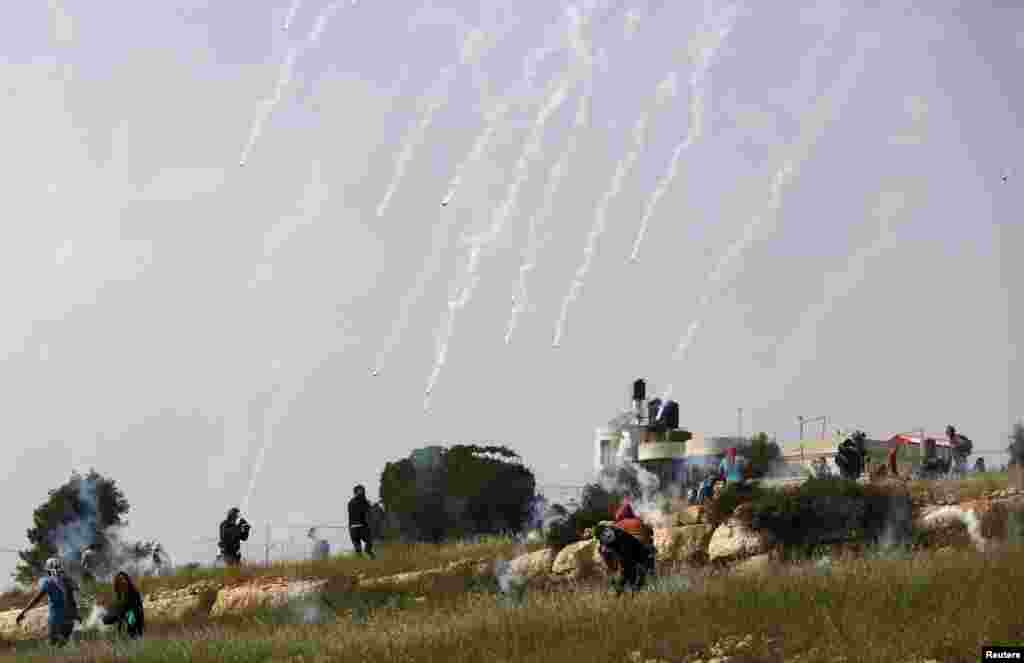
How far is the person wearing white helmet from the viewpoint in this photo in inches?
1041

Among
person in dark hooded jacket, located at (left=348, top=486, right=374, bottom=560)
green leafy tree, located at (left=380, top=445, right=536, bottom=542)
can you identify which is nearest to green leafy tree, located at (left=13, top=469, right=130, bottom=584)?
green leafy tree, located at (left=380, top=445, right=536, bottom=542)

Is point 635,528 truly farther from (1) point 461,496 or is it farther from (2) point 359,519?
(1) point 461,496

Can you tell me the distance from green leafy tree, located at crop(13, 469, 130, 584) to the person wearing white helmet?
43499mm

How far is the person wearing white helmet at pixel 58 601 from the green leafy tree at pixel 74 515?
43499mm

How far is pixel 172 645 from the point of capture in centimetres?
2566

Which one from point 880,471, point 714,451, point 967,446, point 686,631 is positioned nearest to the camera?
point 686,631

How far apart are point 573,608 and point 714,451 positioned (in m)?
35.1

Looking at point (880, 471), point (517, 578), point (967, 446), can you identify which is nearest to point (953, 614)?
point (517, 578)

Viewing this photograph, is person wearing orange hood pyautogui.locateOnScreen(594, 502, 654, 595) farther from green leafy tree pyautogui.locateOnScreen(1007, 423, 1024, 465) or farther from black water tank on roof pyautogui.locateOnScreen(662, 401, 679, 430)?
black water tank on roof pyautogui.locateOnScreen(662, 401, 679, 430)

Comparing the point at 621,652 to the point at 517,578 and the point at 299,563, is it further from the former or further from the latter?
the point at 299,563

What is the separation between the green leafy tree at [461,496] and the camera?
64.1 meters

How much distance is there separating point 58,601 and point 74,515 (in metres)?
46.8

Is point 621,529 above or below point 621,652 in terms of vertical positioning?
above

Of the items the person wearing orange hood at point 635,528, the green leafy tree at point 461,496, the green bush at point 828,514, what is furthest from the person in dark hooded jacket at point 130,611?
the green leafy tree at point 461,496
